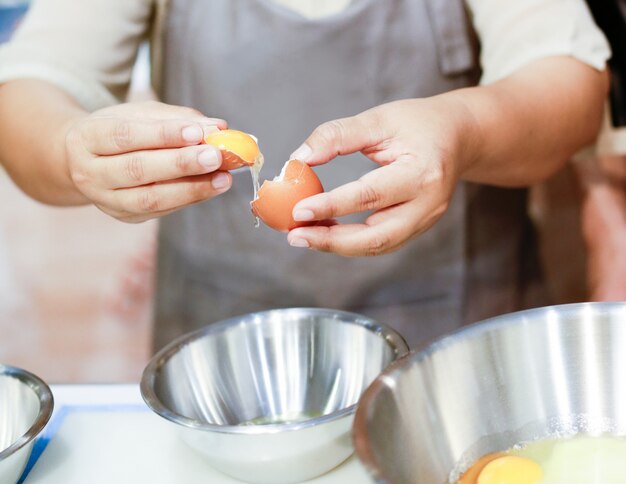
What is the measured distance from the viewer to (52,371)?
2891 mm

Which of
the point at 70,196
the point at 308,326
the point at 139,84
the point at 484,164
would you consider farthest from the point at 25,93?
the point at 139,84

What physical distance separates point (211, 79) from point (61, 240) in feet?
5.73

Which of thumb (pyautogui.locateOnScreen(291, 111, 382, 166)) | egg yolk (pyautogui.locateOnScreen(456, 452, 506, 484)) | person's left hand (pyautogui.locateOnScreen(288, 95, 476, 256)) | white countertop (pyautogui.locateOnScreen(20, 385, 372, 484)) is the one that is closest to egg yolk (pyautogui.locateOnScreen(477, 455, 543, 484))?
egg yolk (pyautogui.locateOnScreen(456, 452, 506, 484))

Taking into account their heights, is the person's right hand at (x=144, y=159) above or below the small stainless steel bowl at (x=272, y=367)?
above

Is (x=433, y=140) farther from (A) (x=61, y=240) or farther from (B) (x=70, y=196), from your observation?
(A) (x=61, y=240)

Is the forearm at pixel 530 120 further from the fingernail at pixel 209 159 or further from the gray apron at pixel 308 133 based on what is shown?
the fingernail at pixel 209 159

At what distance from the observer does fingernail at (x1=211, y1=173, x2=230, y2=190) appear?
3.10 ft

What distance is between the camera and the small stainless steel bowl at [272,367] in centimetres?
95

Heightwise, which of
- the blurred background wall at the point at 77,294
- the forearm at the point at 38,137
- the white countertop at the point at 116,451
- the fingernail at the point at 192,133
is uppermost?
the fingernail at the point at 192,133

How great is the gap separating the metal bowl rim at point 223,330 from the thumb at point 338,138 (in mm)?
228

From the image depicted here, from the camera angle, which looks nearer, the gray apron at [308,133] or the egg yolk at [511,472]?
the egg yolk at [511,472]

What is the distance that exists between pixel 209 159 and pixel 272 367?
12.9 inches

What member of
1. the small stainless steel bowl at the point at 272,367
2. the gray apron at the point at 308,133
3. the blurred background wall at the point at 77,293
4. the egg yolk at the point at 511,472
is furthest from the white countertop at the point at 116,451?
the blurred background wall at the point at 77,293

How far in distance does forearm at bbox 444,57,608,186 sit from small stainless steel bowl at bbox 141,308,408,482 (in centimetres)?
30
